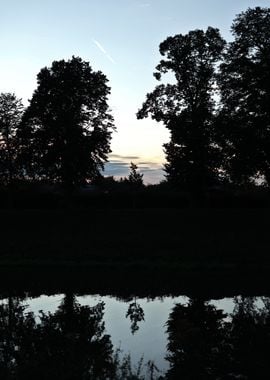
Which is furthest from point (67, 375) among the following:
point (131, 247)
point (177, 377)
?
point (131, 247)

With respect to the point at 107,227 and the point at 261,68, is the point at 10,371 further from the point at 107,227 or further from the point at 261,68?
the point at 261,68

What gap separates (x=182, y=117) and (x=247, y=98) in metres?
7.25

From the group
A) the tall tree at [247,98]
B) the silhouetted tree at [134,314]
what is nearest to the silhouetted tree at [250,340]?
the silhouetted tree at [134,314]

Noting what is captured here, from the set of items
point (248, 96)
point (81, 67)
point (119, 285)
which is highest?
point (81, 67)

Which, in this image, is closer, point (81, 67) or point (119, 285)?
point (119, 285)

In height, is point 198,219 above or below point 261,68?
below

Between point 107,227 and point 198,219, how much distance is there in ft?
25.4

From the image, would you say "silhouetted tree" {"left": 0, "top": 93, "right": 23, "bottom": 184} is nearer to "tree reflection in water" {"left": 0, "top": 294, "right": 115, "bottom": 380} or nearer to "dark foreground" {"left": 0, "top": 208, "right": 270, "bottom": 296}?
"dark foreground" {"left": 0, "top": 208, "right": 270, "bottom": 296}

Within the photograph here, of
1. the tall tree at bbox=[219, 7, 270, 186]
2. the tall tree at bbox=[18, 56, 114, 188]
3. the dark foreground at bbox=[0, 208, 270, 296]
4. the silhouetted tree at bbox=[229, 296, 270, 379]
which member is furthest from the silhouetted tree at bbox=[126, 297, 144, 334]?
the tall tree at bbox=[18, 56, 114, 188]

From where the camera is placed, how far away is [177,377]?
9.92m

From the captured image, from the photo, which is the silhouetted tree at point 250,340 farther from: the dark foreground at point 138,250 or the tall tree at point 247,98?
the tall tree at point 247,98

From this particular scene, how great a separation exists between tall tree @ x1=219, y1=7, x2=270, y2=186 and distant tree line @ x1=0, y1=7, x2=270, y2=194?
90 mm

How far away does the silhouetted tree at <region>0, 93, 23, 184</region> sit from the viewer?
216 feet

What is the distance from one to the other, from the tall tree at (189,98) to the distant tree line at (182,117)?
102 mm
